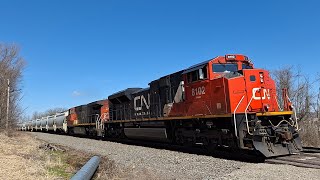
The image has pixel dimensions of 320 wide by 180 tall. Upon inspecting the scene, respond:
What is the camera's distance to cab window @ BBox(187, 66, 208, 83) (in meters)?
12.3

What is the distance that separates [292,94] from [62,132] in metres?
26.2

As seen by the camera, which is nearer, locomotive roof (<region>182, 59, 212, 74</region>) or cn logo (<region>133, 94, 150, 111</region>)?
locomotive roof (<region>182, 59, 212, 74</region>)

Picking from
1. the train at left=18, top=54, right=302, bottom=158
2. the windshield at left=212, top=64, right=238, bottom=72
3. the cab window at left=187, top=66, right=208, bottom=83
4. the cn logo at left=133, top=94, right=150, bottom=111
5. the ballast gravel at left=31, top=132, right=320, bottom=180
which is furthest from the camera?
the cn logo at left=133, top=94, right=150, bottom=111

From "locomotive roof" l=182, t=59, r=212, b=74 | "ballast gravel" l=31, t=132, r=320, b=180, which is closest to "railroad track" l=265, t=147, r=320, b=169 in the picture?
"ballast gravel" l=31, t=132, r=320, b=180

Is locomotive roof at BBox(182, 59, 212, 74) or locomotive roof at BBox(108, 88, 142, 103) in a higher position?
locomotive roof at BBox(182, 59, 212, 74)

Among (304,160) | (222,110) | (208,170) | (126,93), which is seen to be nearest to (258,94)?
(222,110)

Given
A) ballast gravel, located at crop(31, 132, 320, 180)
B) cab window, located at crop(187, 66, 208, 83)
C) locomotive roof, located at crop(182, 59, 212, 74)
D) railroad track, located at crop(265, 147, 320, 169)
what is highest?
locomotive roof, located at crop(182, 59, 212, 74)

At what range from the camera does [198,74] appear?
12.6 meters

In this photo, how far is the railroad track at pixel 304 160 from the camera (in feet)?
27.4

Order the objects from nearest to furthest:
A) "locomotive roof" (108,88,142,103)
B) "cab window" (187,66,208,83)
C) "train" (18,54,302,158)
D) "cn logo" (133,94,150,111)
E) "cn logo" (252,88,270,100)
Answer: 1. "train" (18,54,302,158)
2. "cn logo" (252,88,270,100)
3. "cab window" (187,66,208,83)
4. "cn logo" (133,94,150,111)
5. "locomotive roof" (108,88,142,103)

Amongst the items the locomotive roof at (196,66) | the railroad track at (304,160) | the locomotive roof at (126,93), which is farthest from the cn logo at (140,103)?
the railroad track at (304,160)

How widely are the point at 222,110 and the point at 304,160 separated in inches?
126

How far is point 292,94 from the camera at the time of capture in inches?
854

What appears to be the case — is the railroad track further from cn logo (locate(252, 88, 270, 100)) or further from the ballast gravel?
cn logo (locate(252, 88, 270, 100))
